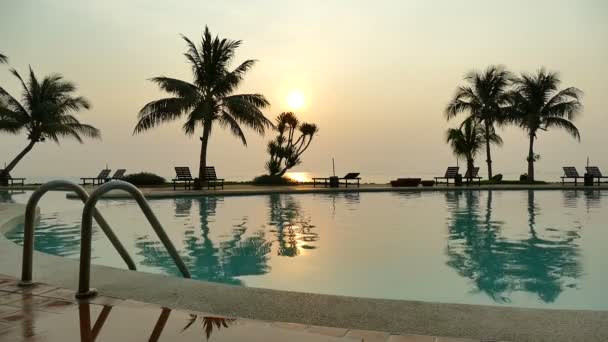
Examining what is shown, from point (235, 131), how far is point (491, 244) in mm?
16714

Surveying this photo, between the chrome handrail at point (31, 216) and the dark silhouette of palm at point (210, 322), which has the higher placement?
the chrome handrail at point (31, 216)

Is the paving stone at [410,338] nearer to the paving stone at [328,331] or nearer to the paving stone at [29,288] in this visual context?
the paving stone at [328,331]

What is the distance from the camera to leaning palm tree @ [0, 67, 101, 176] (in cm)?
2616

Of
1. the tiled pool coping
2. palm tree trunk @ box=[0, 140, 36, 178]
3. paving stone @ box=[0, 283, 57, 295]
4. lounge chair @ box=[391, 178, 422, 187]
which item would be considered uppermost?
palm tree trunk @ box=[0, 140, 36, 178]

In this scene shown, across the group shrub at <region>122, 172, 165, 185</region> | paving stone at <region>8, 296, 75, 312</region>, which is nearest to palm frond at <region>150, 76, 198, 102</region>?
shrub at <region>122, 172, 165, 185</region>

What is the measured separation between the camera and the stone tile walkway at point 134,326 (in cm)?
249

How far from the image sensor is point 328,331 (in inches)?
102

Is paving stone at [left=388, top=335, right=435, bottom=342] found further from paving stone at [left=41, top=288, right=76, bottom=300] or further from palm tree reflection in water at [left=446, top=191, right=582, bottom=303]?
palm tree reflection in water at [left=446, top=191, right=582, bottom=303]

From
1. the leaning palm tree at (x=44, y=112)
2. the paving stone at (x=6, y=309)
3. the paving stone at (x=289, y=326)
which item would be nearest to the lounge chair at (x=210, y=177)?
the leaning palm tree at (x=44, y=112)

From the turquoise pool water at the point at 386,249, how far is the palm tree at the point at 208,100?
8.94 m

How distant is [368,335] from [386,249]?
5.42 meters

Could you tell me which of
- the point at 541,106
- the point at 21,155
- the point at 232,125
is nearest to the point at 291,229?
the point at 232,125

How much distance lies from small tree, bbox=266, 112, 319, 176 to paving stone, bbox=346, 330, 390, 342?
27.0 metres

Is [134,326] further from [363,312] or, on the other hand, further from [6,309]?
[363,312]
